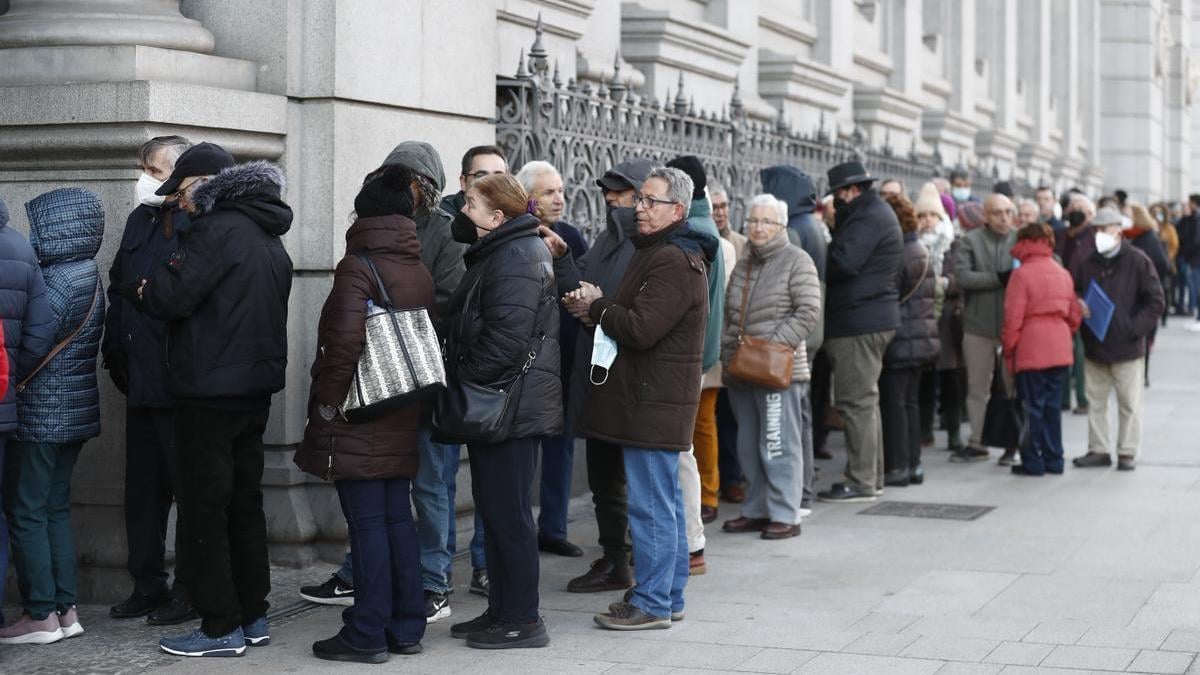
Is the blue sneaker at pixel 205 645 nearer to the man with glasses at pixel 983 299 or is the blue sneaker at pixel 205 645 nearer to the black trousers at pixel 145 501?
the black trousers at pixel 145 501

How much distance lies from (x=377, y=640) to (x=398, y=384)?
0.91 m

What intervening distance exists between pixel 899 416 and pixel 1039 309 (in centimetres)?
116

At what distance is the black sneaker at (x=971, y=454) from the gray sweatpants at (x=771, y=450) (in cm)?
320

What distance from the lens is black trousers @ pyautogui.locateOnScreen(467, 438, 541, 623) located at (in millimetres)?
6551

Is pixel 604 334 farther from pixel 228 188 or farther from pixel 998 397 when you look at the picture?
pixel 998 397

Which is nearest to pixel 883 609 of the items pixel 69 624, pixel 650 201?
pixel 650 201

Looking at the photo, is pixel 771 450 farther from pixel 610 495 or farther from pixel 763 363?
pixel 610 495

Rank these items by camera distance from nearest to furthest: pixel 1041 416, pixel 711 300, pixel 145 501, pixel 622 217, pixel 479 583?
pixel 145 501 → pixel 622 217 → pixel 479 583 → pixel 711 300 → pixel 1041 416

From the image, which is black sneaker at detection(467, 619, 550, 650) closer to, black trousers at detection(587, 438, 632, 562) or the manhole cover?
black trousers at detection(587, 438, 632, 562)

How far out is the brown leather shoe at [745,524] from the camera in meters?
9.04

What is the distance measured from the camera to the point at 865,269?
1005 centimetres

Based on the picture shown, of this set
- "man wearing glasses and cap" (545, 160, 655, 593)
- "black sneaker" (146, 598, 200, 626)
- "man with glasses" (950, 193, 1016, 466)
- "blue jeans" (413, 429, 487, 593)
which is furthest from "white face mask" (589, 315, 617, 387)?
"man with glasses" (950, 193, 1016, 466)

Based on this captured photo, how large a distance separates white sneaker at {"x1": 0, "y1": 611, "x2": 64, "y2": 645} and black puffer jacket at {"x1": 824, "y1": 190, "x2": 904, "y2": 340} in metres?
4.90

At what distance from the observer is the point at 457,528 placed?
8.75 metres
